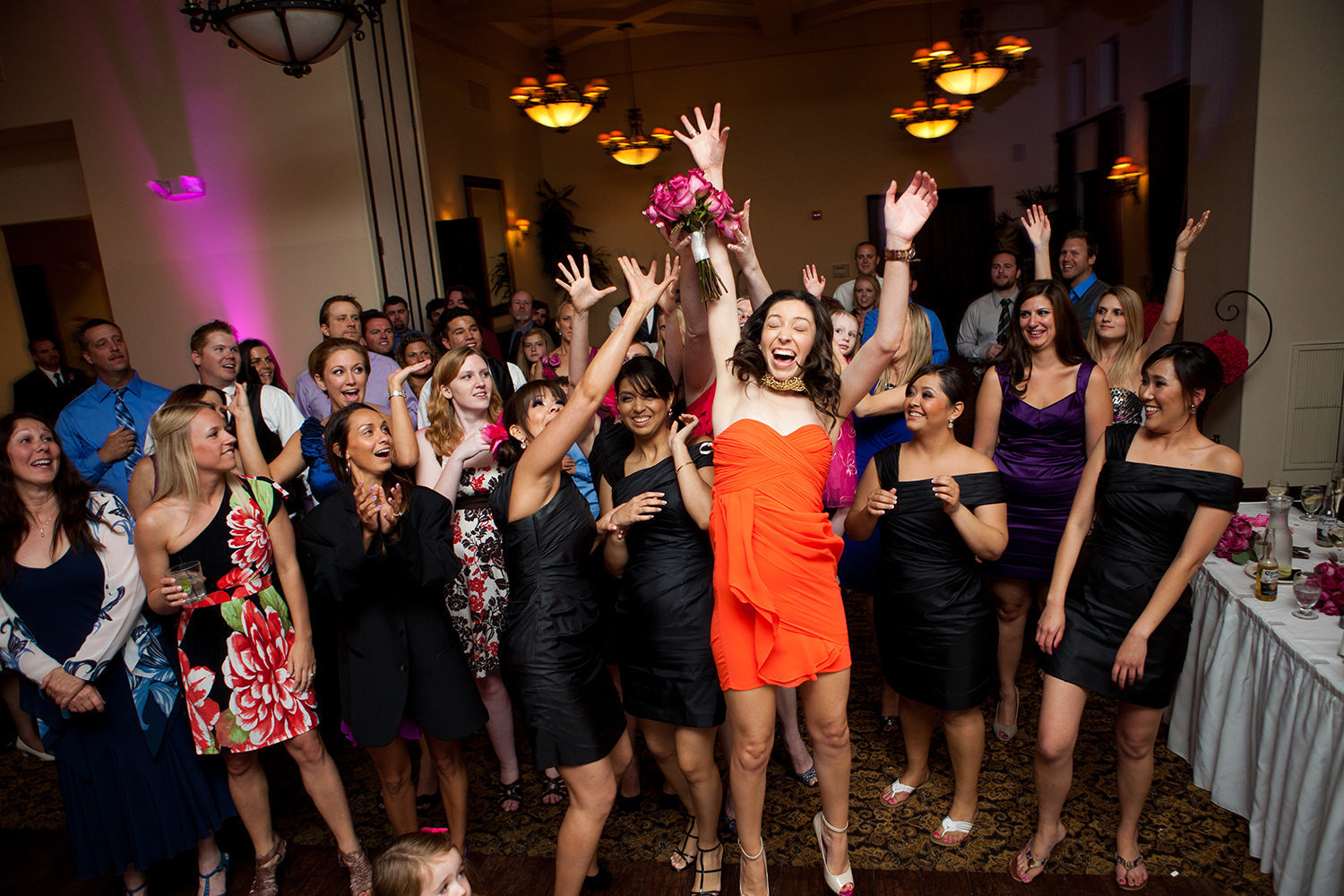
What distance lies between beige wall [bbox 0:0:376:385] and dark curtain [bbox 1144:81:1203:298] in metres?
7.23

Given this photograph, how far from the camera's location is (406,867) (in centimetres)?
158

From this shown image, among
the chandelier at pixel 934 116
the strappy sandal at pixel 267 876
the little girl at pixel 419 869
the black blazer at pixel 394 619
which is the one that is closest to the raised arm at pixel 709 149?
the black blazer at pixel 394 619

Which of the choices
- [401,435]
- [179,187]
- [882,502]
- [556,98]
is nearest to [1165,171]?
[556,98]

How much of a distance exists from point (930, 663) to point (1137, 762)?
0.62 m

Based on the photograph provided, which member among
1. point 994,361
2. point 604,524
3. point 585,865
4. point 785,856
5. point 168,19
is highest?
point 168,19

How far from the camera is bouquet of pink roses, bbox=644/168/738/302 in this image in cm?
224

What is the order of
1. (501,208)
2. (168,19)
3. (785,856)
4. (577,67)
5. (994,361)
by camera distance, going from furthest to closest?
(577,67), (501,208), (168,19), (994,361), (785,856)

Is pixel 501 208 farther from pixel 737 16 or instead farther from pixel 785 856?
pixel 785 856

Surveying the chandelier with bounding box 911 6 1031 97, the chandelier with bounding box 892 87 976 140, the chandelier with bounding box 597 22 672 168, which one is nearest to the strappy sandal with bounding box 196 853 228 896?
the chandelier with bounding box 911 6 1031 97

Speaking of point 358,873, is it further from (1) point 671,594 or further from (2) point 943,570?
(2) point 943,570

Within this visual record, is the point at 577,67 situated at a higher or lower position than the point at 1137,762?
higher

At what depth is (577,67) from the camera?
39.4 feet

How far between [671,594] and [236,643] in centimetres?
129


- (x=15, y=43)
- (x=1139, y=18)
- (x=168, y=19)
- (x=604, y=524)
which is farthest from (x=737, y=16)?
(x=604, y=524)
